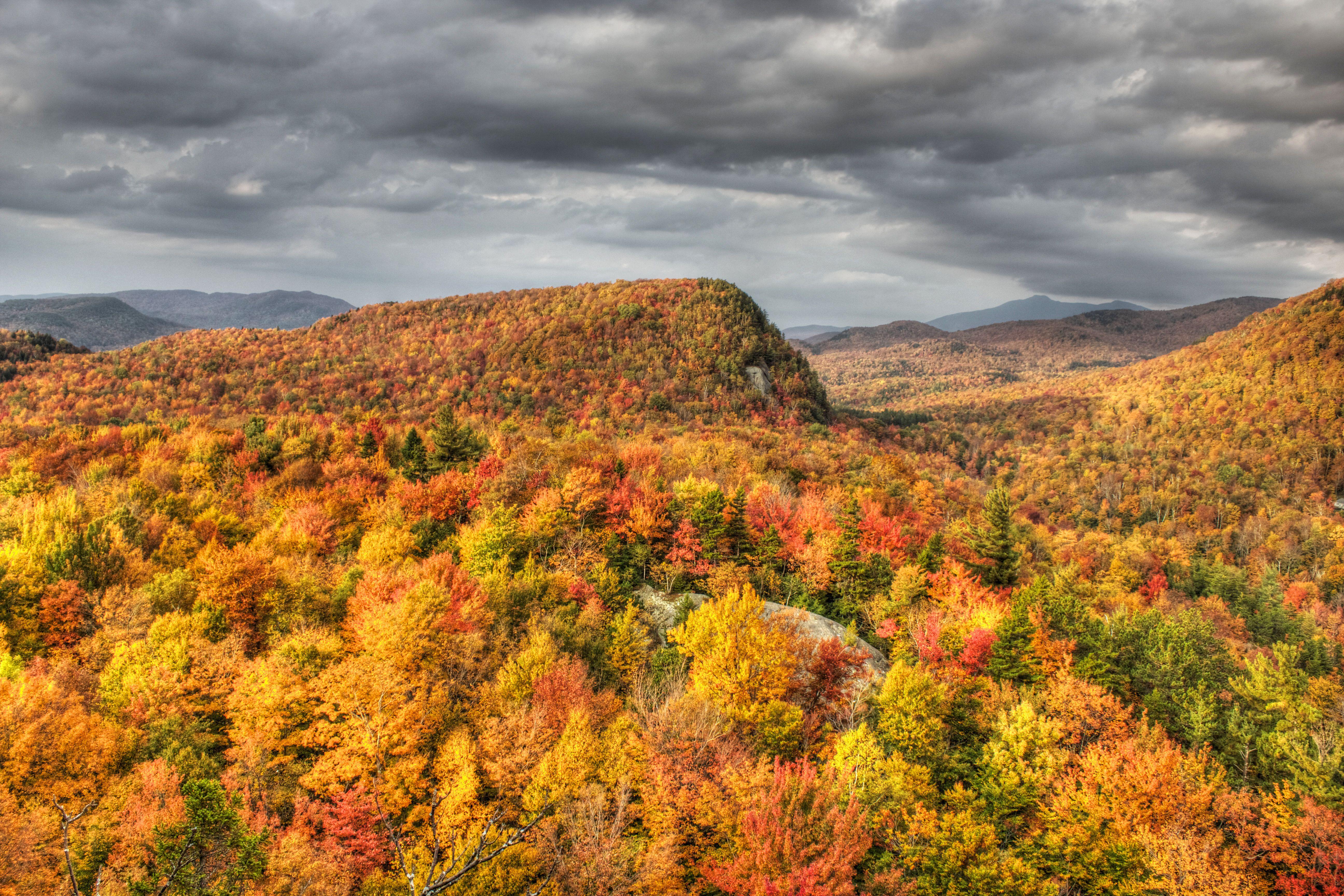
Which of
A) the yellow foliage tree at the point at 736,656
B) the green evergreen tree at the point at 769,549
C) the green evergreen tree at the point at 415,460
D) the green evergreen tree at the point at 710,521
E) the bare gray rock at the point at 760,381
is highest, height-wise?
the bare gray rock at the point at 760,381

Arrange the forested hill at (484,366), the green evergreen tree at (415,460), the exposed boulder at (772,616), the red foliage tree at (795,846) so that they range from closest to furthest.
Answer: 1. the red foliage tree at (795,846)
2. the exposed boulder at (772,616)
3. the green evergreen tree at (415,460)
4. the forested hill at (484,366)

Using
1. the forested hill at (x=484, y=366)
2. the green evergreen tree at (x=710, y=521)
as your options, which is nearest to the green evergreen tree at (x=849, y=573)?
the green evergreen tree at (x=710, y=521)

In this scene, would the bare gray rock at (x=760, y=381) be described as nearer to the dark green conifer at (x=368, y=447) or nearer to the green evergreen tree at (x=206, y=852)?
the dark green conifer at (x=368, y=447)

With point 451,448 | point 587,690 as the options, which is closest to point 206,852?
point 587,690

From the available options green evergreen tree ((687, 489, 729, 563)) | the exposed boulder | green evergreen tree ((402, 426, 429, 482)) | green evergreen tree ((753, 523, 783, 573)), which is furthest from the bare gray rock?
the exposed boulder

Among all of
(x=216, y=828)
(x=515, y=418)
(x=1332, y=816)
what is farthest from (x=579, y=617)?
(x=515, y=418)

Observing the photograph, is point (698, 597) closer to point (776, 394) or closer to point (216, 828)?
point (216, 828)

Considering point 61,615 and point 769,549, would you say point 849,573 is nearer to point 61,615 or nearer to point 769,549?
point 769,549
